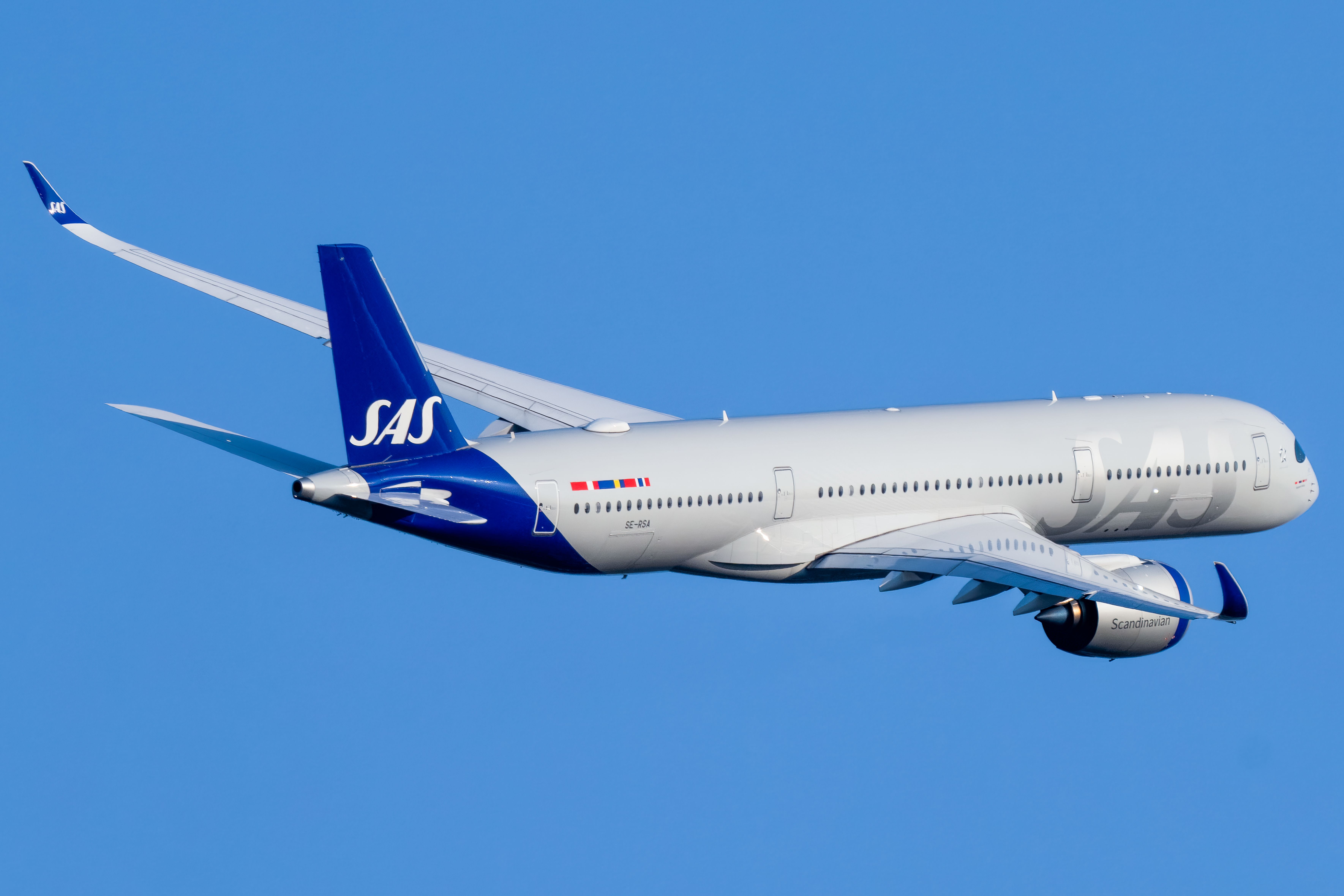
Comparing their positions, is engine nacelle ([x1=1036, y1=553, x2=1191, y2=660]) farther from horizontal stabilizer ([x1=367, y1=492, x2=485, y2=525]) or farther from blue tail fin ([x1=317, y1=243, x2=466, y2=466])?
blue tail fin ([x1=317, y1=243, x2=466, y2=466])

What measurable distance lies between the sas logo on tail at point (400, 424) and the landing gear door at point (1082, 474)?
1460 centimetres

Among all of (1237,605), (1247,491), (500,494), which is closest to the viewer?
(1237,605)

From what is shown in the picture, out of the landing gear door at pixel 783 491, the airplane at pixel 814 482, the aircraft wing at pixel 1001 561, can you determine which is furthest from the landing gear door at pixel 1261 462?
the landing gear door at pixel 783 491

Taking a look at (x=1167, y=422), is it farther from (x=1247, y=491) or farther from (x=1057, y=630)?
(x=1057, y=630)

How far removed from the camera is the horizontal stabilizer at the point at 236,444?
37469 millimetres

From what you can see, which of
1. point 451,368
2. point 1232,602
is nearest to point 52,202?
point 451,368

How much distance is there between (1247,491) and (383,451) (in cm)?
2064

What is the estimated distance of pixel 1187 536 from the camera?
46.3 metres

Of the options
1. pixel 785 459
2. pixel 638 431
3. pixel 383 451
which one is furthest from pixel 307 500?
pixel 785 459

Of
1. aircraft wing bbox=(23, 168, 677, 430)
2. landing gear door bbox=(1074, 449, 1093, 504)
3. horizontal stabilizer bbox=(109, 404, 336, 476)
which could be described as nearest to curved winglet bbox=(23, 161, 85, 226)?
aircraft wing bbox=(23, 168, 677, 430)

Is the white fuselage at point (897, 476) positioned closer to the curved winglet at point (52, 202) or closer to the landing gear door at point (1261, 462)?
the landing gear door at point (1261, 462)

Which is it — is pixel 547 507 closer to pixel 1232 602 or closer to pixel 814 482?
pixel 814 482

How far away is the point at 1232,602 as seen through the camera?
3678 centimetres

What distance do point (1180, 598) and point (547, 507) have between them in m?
13.9
